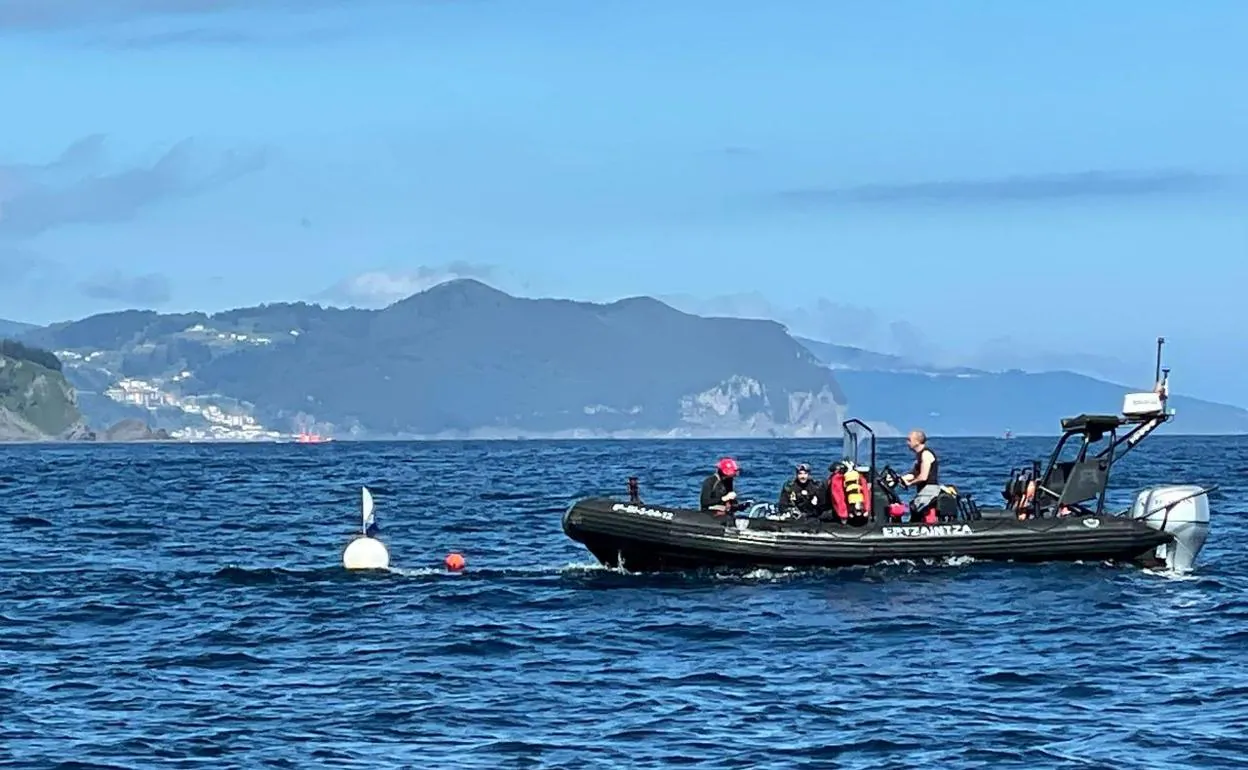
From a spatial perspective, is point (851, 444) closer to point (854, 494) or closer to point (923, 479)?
point (854, 494)

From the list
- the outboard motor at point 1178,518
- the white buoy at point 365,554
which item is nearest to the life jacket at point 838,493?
the outboard motor at point 1178,518

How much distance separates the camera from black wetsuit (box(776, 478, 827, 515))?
103 feet

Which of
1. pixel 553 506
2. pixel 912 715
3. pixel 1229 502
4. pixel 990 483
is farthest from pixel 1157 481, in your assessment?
pixel 912 715

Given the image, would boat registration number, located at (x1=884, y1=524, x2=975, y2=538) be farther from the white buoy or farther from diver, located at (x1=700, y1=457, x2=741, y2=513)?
the white buoy

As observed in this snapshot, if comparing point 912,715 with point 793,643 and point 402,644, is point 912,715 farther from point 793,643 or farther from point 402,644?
point 402,644

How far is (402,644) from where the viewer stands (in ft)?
81.8

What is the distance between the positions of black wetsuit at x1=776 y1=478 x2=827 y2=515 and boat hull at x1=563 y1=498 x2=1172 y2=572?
0.56m

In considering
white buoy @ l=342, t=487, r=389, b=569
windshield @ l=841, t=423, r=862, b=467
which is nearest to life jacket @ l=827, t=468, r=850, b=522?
windshield @ l=841, t=423, r=862, b=467

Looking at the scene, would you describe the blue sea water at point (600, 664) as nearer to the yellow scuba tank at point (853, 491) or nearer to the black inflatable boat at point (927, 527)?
the black inflatable boat at point (927, 527)

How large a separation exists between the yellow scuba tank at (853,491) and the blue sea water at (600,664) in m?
0.96

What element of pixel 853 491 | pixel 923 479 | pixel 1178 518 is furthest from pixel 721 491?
pixel 1178 518

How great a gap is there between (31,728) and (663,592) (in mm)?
11513

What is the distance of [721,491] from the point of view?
31359mm

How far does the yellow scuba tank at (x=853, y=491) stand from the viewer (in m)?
30.9
